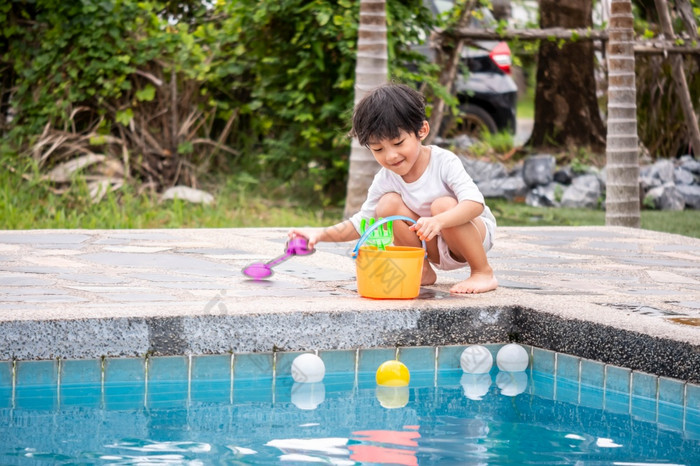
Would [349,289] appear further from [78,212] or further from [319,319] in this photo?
[78,212]

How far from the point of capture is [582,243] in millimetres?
5859

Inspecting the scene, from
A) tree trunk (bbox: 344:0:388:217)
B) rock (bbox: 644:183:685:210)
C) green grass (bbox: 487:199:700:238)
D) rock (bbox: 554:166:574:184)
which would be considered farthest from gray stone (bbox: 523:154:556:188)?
tree trunk (bbox: 344:0:388:217)

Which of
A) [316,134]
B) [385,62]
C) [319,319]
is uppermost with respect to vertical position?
[385,62]

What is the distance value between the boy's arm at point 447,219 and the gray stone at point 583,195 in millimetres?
6018

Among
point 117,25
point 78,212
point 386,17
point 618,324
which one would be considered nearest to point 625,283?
point 618,324

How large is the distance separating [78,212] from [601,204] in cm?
517

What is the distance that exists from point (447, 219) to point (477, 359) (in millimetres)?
547

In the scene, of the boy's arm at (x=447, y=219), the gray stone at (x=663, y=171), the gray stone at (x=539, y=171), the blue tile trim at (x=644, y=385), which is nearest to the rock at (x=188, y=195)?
the gray stone at (x=539, y=171)

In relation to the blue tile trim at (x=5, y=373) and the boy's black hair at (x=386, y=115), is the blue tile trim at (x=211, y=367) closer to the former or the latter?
the blue tile trim at (x=5, y=373)

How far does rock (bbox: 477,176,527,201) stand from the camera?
32.5 ft

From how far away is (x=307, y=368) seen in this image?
10.8 feet

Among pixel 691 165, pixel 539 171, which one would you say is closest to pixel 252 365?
pixel 539 171

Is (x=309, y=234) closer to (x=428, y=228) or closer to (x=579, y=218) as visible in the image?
(x=428, y=228)

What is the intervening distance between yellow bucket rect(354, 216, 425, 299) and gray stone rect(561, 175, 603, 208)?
20.3ft
